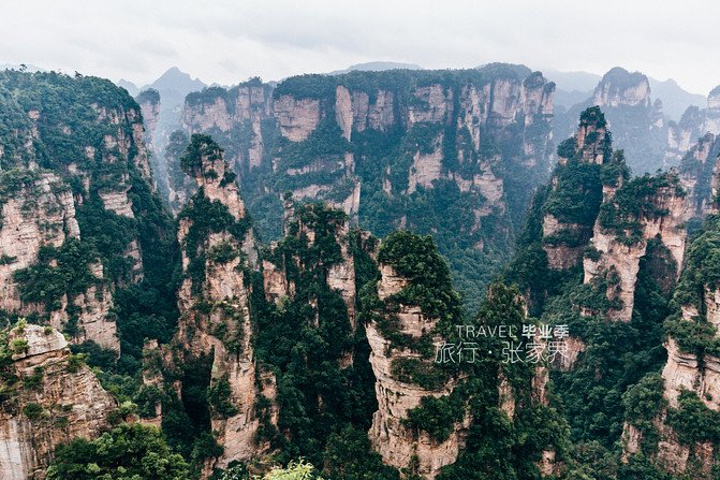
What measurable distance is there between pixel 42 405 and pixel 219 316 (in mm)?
11486

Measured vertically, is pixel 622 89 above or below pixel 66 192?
above

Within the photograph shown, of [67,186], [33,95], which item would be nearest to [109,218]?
[67,186]

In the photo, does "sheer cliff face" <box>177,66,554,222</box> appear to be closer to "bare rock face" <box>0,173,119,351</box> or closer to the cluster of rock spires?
the cluster of rock spires

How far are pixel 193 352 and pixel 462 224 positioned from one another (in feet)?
187

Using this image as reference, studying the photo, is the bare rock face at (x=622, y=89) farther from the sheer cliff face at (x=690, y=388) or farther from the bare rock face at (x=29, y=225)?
the bare rock face at (x=29, y=225)

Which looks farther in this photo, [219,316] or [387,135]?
[387,135]

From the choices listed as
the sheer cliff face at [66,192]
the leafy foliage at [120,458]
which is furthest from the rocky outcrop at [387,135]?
the leafy foliage at [120,458]

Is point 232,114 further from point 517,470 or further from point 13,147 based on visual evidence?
point 517,470

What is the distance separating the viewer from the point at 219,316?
26219 mm

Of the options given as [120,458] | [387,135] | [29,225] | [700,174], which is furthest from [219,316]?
[700,174]

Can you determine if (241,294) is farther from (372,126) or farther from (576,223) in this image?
(372,126)

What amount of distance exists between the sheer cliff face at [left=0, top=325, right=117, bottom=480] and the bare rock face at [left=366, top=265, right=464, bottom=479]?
12277 millimetres

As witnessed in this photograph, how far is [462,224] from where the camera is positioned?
7869 cm

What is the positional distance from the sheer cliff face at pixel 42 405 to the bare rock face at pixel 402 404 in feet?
40.3
